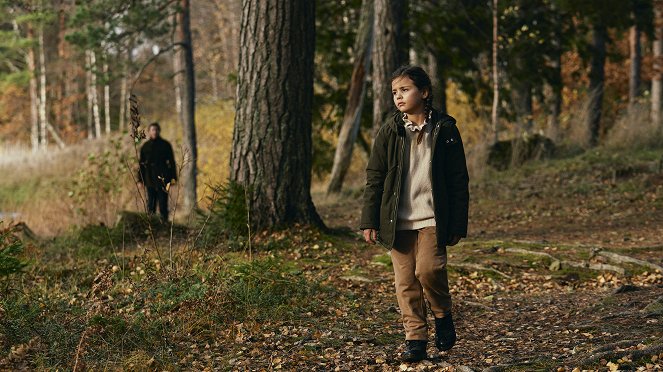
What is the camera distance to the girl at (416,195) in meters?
4.97

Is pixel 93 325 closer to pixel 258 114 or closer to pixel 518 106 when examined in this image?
pixel 258 114

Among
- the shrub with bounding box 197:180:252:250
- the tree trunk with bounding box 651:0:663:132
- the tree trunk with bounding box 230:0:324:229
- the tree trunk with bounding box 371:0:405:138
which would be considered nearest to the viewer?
the shrub with bounding box 197:180:252:250

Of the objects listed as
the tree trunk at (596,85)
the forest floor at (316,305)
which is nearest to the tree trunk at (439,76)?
the tree trunk at (596,85)

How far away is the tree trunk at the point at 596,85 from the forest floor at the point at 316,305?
8.11 m

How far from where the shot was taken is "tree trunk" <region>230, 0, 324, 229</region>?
28.4 ft

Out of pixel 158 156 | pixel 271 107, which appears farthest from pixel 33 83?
pixel 271 107

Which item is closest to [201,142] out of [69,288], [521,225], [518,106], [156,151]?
[518,106]

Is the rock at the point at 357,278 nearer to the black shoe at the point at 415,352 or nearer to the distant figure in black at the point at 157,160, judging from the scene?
the black shoe at the point at 415,352

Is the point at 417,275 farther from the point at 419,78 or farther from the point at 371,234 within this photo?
the point at 419,78

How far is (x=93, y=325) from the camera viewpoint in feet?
17.1

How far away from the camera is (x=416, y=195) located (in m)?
5.02

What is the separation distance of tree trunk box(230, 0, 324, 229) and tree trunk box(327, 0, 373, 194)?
25.4 feet

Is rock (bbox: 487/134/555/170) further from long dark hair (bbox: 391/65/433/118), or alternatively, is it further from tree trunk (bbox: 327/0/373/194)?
long dark hair (bbox: 391/65/433/118)

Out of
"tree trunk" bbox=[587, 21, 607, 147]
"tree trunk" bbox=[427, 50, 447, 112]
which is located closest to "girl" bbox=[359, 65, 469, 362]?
"tree trunk" bbox=[427, 50, 447, 112]
